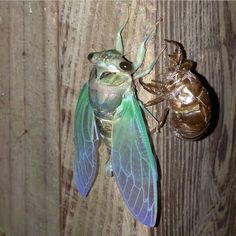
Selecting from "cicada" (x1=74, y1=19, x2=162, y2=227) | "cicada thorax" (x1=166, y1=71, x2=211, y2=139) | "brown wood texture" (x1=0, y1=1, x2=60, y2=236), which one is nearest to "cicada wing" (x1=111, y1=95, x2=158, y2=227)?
"cicada" (x1=74, y1=19, x2=162, y2=227)

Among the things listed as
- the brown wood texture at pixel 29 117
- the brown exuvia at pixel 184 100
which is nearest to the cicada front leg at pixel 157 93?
the brown exuvia at pixel 184 100

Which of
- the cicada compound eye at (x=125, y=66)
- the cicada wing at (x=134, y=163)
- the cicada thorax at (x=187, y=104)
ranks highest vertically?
the cicada compound eye at (x=125, y=66)

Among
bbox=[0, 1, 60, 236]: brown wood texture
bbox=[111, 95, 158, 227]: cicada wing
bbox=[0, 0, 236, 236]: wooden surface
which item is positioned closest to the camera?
bbox=[111, 95, 158, 227]: cicada wing

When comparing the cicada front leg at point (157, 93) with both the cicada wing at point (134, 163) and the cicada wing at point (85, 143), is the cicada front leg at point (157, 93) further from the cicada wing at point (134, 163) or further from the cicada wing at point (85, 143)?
the cicada wing at point (85, 143)

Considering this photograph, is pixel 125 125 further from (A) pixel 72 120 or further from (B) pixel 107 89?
(A) pixel 72 120

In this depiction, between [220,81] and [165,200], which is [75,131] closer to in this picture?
[165,200]

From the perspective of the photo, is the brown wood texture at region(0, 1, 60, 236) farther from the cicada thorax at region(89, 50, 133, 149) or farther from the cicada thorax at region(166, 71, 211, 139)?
the cicada thorax at region(166, 71, 211, 139)

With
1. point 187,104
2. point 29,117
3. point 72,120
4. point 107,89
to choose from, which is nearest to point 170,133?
point 187,104
